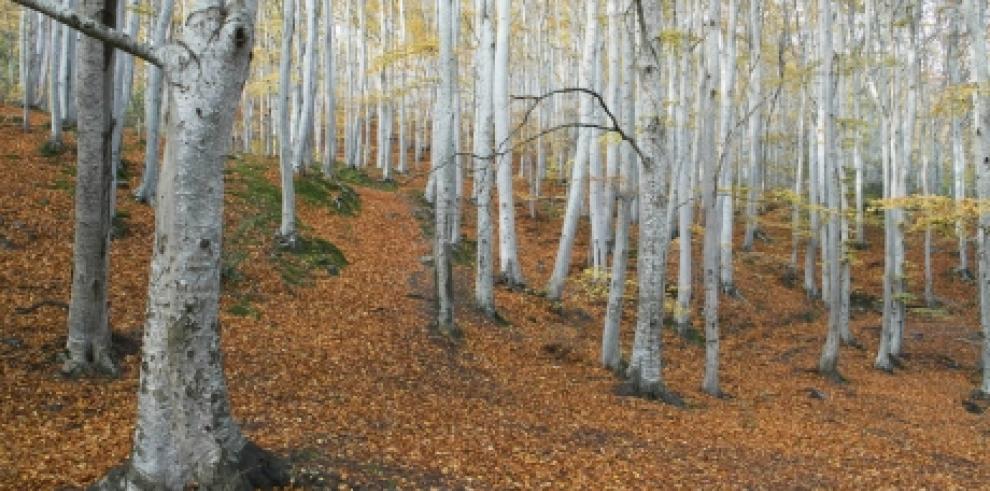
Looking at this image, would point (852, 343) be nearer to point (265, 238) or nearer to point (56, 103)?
point (265, 238)

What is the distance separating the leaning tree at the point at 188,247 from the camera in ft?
11.4

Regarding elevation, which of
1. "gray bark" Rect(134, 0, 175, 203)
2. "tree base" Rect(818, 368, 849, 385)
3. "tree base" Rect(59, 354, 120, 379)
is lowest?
"tree base" Rect(818, 368, 849, 385)

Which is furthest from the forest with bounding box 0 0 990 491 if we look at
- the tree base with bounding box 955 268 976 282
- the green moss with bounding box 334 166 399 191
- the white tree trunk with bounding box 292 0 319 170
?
the green moss with bounding box 334 166 399 191

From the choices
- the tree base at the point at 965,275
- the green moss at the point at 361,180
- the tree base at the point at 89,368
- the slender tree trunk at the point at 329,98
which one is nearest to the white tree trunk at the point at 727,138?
the tree base at the point at 89,368

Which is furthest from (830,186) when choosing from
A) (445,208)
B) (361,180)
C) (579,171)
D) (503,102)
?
(361,180)

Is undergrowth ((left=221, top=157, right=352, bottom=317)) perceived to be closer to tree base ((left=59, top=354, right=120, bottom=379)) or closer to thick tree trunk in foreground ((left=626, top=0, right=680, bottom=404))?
tree base ((left=59, top=354, right=120, bottom=379))

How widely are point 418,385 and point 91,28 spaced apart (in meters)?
5.43

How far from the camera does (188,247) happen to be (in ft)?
11.4

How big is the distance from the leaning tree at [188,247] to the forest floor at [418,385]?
3.04 ft

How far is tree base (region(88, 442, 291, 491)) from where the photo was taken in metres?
3.60

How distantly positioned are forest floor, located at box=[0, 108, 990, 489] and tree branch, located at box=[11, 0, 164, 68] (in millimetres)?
2656

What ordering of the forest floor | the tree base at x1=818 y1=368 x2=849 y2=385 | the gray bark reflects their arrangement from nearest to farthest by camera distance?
the forest floor → the gray bark → the tree base at x1=818 y1=368 x2=849 y2=385

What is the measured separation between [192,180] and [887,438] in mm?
9299

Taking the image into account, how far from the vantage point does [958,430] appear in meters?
10.2
